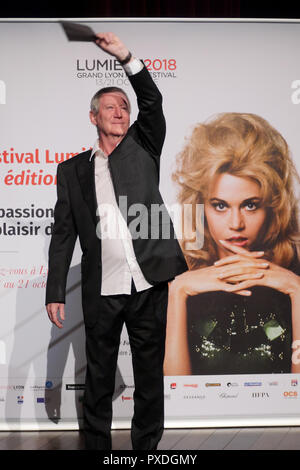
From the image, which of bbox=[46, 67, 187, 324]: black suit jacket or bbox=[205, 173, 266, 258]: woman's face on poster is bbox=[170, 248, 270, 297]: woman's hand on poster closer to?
bbox=[205, 173, 266, 258]: woman's face on poster

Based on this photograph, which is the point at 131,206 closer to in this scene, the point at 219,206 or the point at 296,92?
the point at 219,206

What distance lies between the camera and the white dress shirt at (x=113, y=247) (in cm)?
270

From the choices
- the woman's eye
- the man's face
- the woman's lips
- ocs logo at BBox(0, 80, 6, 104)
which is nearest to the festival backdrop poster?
ocs logo at BBox(0, 80, 6, 104)

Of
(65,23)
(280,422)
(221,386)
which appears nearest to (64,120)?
(65,23)

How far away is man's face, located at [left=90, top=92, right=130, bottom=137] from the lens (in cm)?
284

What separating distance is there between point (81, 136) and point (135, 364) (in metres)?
1.22

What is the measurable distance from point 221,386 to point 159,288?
0.87m

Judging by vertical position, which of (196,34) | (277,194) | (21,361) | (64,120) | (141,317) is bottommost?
(21,361)

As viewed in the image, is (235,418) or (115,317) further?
(235,418)

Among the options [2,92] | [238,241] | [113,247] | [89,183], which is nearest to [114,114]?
[89,183]

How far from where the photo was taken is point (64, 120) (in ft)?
11.0
